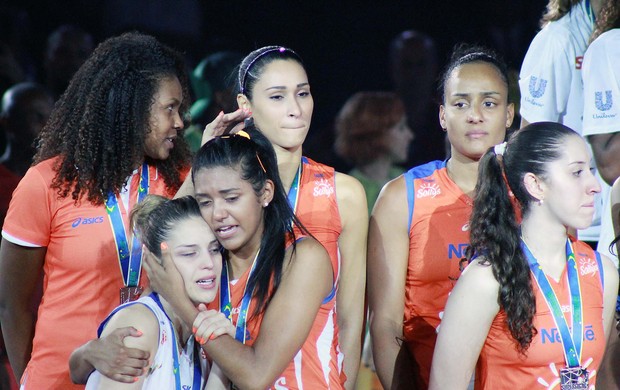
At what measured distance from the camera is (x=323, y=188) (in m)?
3.54

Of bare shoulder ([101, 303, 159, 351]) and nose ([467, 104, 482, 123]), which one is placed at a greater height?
nose ([467, 104, 482, 123])

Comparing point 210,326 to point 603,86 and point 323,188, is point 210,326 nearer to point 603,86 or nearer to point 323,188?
point 323,188

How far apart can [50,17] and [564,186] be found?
15.8 ft

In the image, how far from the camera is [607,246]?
3744 mm

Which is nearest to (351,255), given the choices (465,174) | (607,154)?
(465,174)

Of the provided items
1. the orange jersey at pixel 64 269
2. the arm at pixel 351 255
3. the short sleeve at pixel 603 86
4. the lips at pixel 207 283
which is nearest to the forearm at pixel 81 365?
the orange jersey at pixel 64 269

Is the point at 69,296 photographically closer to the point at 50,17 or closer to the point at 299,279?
the point at 299,279

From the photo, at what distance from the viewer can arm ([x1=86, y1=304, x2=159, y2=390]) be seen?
283 cm

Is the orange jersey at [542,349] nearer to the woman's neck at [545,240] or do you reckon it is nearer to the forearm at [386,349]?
the woman's neck at [545,240]

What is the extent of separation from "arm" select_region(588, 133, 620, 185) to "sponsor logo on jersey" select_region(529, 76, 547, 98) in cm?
35

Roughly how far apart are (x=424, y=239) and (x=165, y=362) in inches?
43.8

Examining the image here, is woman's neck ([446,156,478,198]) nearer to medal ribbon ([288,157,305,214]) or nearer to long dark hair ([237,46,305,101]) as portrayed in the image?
medal ribbon ([288,157,305,214])

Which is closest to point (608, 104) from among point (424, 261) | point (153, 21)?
point (424, 261)

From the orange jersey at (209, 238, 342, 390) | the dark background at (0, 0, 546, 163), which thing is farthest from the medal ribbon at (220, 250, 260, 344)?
the dark background at (0, 0, 546, 163)
